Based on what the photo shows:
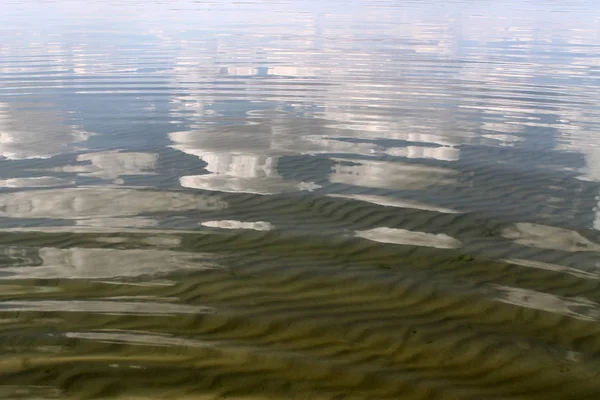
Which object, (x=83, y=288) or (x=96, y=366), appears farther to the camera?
(x=83, y=288)

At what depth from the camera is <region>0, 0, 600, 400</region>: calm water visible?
4445 millimetres

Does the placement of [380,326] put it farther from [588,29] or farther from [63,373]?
[588,29]

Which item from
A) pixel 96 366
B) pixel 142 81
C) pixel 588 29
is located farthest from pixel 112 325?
pixel 588 29

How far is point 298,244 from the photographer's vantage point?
6582mm

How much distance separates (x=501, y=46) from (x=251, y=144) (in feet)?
58.3

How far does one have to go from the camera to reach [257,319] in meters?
5.11

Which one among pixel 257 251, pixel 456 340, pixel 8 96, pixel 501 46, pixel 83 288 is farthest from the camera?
pixel 501 46

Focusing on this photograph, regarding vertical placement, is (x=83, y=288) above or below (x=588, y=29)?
below

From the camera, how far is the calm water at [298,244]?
4445 millimetres

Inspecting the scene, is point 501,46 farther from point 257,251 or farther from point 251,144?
point 257,251

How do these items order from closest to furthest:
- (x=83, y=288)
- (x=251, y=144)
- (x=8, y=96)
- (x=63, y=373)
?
(x=63, y=373) → (x=83, y=288) → (x=251, y=144) → (x=8, y=96)

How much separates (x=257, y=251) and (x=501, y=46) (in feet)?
71.1

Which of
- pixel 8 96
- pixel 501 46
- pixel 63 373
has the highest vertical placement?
pixel 501 46

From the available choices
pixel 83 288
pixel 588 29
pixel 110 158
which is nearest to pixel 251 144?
pixel 110 158
